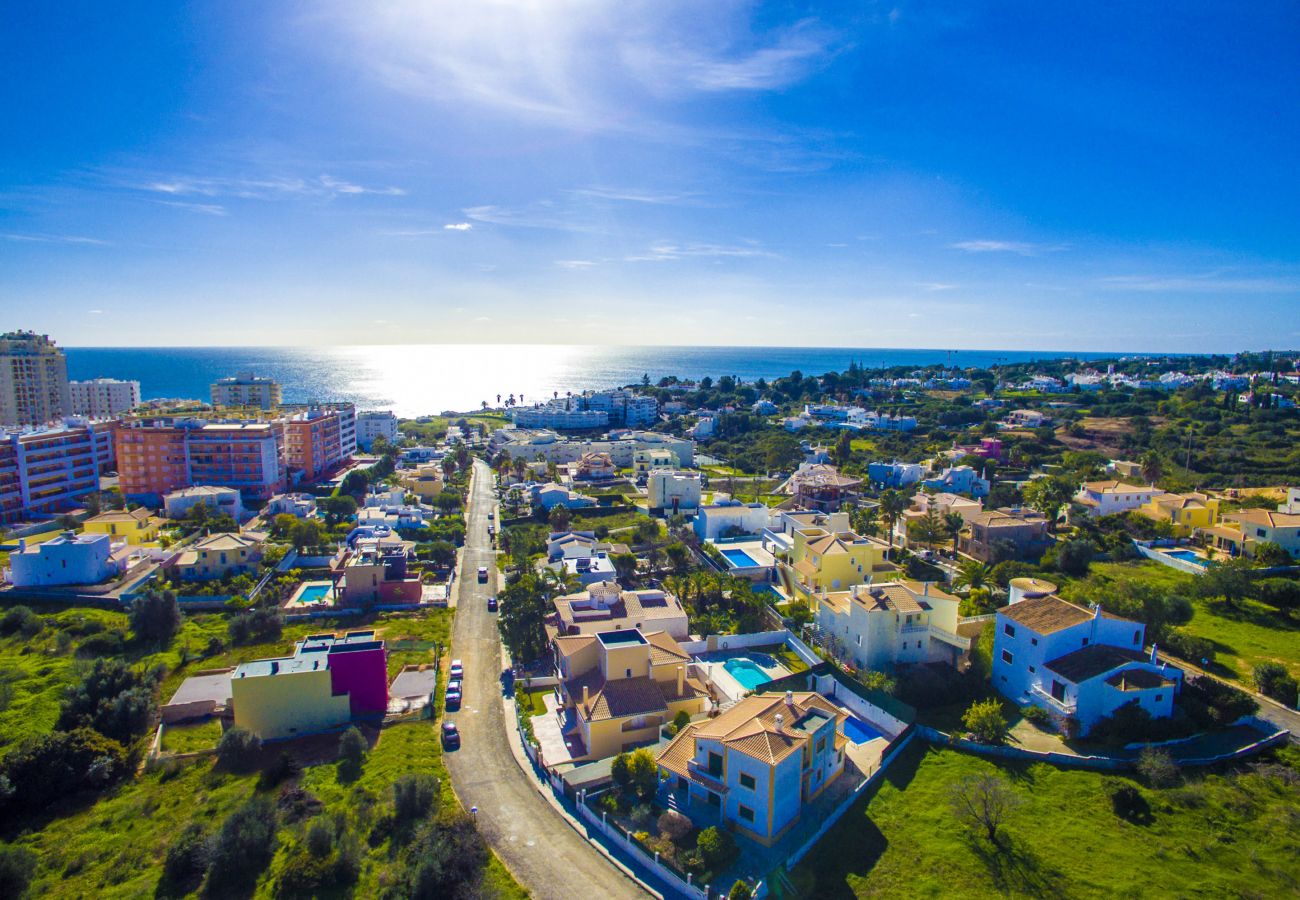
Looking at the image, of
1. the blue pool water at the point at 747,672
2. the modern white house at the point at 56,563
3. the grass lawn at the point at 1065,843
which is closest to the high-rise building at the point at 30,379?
the modern white house at the point at 56,563

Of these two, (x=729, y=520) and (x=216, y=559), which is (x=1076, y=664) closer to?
(x=729, y=520)

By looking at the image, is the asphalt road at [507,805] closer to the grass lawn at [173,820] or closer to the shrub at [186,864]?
the grass lawn at [173,820]

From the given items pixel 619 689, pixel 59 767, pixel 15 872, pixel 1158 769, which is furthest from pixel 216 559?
pixel 1158 769

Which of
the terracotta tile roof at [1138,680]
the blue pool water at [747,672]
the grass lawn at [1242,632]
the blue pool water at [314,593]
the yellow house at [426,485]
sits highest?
the yellow house at [426,485]

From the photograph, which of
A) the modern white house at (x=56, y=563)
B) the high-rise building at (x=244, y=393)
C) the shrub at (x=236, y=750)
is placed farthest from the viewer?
the high-rise building at (x=244, y=393)

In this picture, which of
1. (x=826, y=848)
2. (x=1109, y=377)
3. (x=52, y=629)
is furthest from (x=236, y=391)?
(x=1109, y=377)

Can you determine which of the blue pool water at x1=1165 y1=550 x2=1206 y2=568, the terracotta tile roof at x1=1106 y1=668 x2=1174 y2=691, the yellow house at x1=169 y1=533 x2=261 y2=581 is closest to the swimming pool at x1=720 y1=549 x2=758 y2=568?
the terracotta tile roof at x1=1106 y1=668 x2=1174 y2=691
